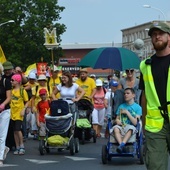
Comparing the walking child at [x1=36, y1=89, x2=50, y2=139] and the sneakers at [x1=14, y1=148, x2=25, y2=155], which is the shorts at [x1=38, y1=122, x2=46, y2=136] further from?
the sneakers at [x1=14, y1=148, x2=25, y2=155]

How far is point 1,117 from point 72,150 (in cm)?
203

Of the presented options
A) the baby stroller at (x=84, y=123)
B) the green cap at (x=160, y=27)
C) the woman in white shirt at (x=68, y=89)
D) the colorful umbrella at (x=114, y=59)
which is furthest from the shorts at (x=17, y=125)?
the green cap at (x=160, y=27)

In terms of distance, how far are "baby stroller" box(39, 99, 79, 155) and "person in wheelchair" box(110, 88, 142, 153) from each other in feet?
Result: 5.02

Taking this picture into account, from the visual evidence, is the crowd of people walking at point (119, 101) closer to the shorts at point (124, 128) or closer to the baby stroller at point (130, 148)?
the shorts at point (124, 128)

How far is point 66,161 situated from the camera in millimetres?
12078

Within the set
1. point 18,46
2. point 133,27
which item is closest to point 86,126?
point 18,46

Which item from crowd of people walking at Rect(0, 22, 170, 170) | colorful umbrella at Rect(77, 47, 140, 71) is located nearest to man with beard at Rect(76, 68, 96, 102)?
crowd of people walking at Rect(0, 22, 170, 170)

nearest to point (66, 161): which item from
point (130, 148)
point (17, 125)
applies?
point (130, 148)

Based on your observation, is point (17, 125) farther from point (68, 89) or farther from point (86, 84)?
point (86, 84)

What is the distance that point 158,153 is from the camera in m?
6.20

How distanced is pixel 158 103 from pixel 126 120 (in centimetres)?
563

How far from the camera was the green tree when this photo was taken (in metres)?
77.6

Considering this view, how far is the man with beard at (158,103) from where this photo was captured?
616 centimetres

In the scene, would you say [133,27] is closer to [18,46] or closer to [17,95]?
[18,46]
